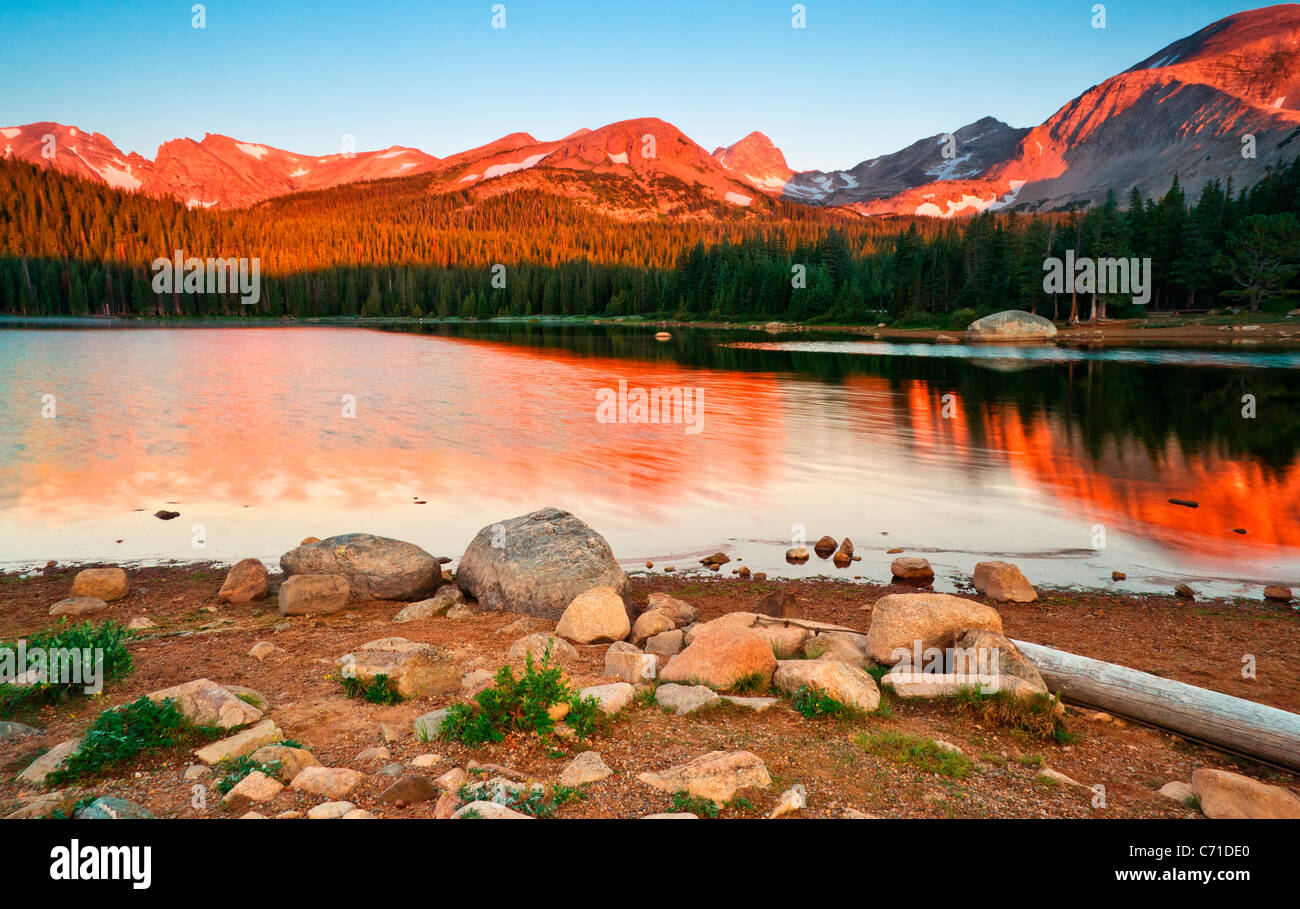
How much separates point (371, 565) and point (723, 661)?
7.08 m

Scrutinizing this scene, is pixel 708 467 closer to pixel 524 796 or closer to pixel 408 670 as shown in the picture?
pixel 408 670

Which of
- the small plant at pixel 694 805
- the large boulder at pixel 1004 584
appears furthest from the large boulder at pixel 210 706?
the large boulder at pixel 1004 584

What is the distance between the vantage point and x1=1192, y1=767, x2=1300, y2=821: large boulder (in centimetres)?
566

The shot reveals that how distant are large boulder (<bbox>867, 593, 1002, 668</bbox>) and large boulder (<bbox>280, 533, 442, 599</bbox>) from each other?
772cm

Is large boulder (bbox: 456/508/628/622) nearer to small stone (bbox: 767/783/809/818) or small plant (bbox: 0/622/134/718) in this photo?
small plant (bbox: 0/622/134/718)

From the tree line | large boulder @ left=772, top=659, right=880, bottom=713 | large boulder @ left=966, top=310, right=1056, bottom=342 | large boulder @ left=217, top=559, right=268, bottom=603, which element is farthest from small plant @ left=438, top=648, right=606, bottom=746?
the tree line

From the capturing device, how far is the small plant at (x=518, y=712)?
22.3 feet

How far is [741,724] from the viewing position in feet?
24.0

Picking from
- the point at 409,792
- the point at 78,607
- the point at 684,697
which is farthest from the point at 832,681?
the point at 78,607

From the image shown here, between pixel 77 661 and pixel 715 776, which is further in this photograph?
pixel 77 661

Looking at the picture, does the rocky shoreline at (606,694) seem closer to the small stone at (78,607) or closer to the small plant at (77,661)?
the small stone at (78,607)

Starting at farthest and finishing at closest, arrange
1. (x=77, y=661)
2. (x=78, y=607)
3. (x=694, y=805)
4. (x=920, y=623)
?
(x=78, y=607)
(x=920, y=623)
(x=77, y=661)
(x=694, y=805)

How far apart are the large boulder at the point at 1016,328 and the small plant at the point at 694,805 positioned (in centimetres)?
9123

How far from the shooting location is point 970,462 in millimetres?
24234
